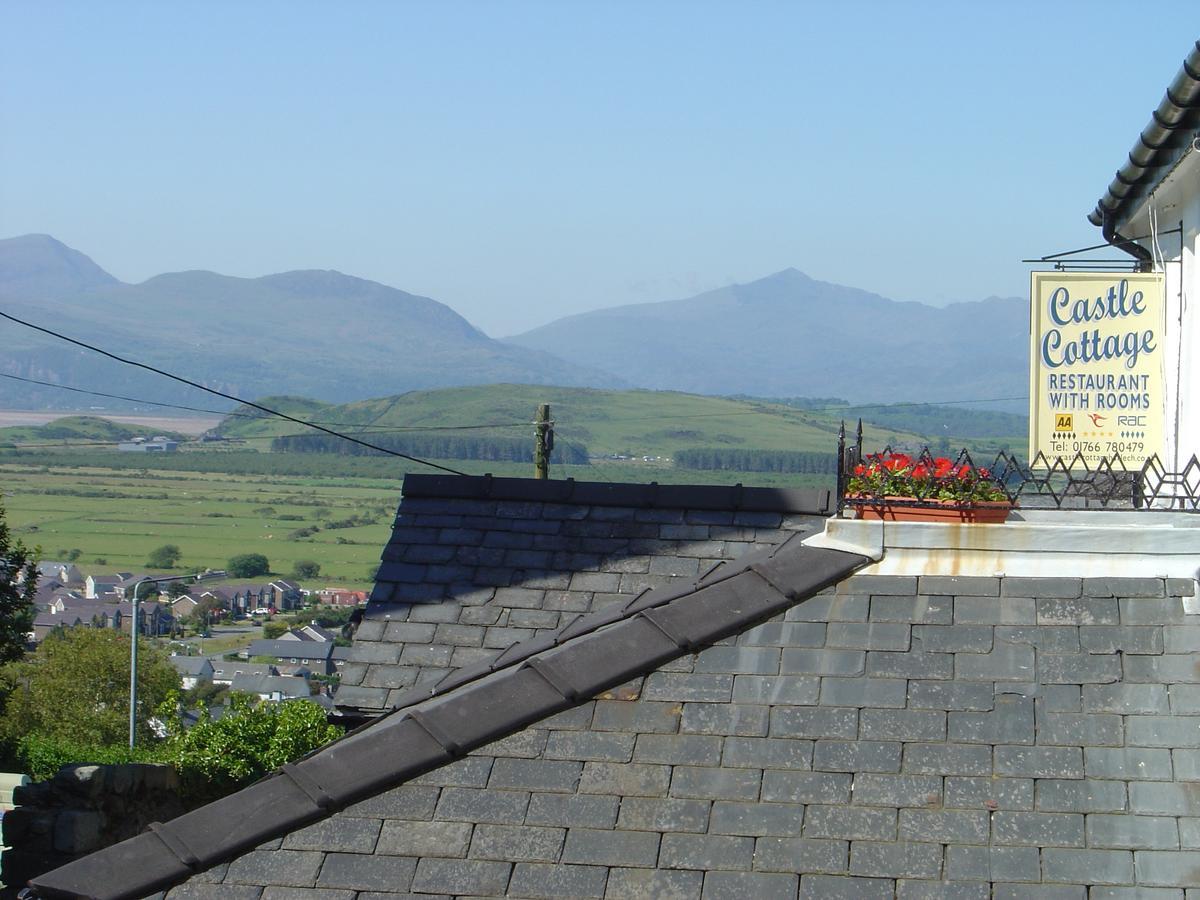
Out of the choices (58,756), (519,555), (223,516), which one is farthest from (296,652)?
(519,555)

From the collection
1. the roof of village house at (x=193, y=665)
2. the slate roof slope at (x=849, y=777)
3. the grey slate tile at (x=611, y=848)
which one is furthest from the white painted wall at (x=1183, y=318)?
the roof of village house at (x=193, y=665)

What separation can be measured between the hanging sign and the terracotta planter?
4.51 m

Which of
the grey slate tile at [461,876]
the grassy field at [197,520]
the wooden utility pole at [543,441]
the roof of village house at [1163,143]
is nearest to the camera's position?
the grey slate tile at [461,876]

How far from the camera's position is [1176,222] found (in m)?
12.0

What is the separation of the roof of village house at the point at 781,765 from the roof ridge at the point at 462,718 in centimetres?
1

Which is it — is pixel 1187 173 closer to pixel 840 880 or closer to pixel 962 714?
pixel 962 714

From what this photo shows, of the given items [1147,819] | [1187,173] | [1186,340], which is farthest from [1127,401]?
[1147,819]

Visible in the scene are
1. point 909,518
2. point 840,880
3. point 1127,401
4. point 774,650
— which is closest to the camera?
point 840,880

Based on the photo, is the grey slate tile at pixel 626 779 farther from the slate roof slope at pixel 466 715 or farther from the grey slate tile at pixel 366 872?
the grey slate tile at pixel 366 872

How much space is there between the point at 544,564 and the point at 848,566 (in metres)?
4.83

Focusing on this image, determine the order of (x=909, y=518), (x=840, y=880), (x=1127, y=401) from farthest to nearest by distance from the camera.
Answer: (x=1127, y=401) → (x=909, y=518) → (x=840, y=880)

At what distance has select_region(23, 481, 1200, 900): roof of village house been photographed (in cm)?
568

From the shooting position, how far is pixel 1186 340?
11195 mm

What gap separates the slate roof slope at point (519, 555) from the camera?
1102 centimetres
